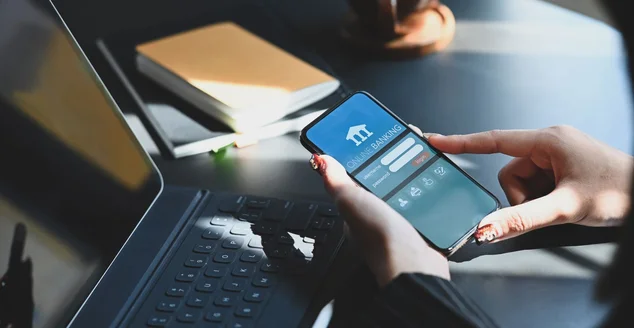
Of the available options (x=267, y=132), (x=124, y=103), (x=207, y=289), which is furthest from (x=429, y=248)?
(x=124, y=103)

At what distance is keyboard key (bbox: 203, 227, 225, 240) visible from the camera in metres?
0.73

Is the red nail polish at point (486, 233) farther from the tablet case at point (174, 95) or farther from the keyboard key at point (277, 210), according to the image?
the tablet case at point (174, 95)

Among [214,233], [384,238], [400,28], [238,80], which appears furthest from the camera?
[400,28]

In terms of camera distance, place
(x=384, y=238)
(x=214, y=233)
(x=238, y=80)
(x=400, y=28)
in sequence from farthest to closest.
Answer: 1. (x=400, y=28)
2. (x=238, y=80)
3. (x=214, y=233)
4. (x=384, y=238)

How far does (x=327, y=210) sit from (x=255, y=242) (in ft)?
0.29

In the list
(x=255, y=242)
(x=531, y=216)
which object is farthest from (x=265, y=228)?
(x=531, y=216)

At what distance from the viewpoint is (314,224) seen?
2.45ft

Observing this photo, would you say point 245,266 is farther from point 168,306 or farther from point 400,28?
point 400,28

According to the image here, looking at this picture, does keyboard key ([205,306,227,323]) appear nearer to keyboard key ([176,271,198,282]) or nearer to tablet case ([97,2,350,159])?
keyboard key ([176,271,198,282])

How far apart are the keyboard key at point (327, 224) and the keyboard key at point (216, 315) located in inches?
5.6

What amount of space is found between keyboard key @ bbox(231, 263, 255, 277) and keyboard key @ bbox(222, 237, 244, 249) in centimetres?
3

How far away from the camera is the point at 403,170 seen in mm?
750

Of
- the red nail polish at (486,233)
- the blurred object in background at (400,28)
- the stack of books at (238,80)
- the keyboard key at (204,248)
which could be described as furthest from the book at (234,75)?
the red nail polish at (486,233)

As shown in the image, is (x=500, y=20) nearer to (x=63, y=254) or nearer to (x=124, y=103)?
(x=124, y=103)
